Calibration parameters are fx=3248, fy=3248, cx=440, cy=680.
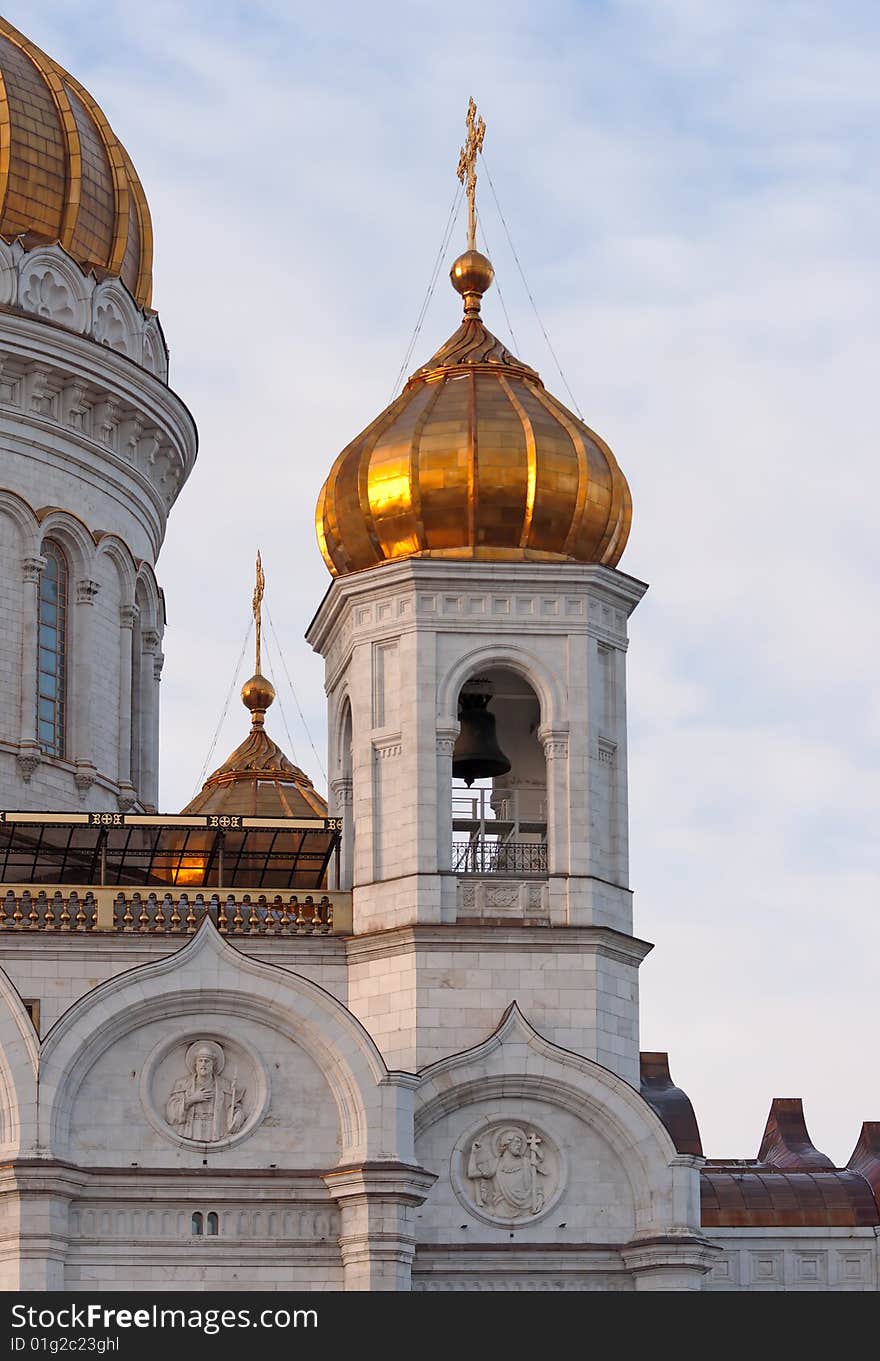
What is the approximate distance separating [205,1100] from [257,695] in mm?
16983

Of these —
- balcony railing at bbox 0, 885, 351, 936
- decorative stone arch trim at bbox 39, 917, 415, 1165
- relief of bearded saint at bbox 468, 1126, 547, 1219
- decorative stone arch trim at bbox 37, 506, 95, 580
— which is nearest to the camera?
decorative stone arch trim at bbox 39, 917, 415, 1165

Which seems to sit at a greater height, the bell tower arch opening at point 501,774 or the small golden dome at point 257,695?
the small golden dome at point 257,695

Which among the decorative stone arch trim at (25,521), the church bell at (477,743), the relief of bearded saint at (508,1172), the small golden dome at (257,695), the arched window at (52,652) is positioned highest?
the small golden dome at (257,695)

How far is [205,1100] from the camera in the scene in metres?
31.1

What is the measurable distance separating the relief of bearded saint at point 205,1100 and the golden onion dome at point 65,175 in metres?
11.2

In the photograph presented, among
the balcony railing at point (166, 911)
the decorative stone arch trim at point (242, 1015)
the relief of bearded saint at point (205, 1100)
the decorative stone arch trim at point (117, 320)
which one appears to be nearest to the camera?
the decorative stone arch trim at point (242, 1015)

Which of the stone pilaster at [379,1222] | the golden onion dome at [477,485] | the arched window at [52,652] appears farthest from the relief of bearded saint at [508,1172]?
the arched window at [52,652]

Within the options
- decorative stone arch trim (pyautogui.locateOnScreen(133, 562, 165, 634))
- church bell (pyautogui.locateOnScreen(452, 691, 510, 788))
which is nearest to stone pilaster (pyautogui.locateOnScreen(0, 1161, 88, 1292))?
church bell (pyautogui.locateOnScreen(452, 691, 510, 788))

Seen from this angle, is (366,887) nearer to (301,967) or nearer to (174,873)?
(301,967)

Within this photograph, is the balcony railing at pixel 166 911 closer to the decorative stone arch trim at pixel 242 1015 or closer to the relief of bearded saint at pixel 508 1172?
the decorative stone arch trim at pixel 242 1015

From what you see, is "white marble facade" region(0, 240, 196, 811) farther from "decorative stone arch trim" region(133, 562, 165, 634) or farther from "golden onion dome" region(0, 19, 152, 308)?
"golden onion dome" region(0, 19, 152, 308)

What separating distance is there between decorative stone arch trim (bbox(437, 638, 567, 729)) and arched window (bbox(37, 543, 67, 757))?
6211 mm

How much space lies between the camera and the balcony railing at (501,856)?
3269 cm

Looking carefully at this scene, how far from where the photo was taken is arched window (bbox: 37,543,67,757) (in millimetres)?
36938
